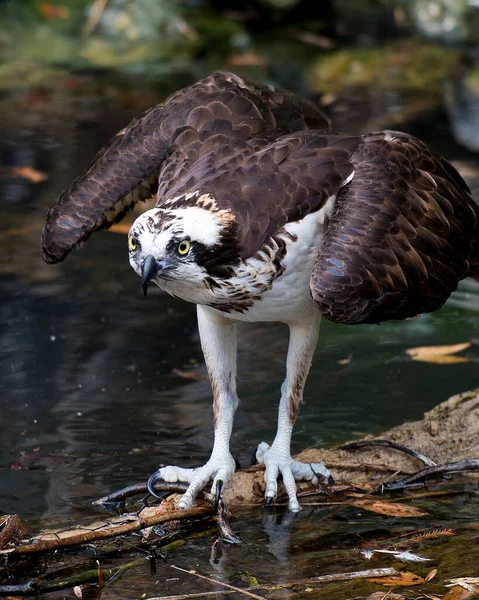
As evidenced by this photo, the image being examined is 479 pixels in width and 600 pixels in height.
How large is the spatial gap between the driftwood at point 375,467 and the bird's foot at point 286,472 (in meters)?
0.07

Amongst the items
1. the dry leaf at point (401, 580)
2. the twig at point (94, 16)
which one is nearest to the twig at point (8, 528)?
the dry leaf at point (401, 580)

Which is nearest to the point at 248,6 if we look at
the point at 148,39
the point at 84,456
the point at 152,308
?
the point at 148,39

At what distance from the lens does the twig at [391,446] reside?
5.56 metres

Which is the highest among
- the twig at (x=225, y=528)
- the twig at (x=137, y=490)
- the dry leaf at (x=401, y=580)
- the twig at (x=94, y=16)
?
the dry leaf at (x=401, y=580)

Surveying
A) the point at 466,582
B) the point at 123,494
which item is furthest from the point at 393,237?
the point at 123,494

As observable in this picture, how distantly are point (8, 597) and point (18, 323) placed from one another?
11.6ft

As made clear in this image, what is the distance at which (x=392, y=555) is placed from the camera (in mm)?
4660

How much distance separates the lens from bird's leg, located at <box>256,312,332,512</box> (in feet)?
18.0

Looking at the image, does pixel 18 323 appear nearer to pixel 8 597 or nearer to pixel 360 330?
pixel 360 330

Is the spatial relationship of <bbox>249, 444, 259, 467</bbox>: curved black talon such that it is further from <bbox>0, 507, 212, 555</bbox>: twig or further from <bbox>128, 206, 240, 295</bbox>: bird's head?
<bbox>128, 206, 240, 295</bbox>: bird's head

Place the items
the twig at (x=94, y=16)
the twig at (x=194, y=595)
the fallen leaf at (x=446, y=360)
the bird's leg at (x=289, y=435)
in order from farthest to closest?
the twig at (x=94, y=16)
the fallen leaf at (x=446, y=360)
the bird's leg at (x=289, y=435)
the twig at (x=194, y=595)

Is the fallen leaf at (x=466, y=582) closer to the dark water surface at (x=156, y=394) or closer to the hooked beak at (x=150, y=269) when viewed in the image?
the dark water surface at (x=156, y=394)

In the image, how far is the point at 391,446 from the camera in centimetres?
566

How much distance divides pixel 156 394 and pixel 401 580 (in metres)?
2.75
